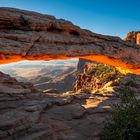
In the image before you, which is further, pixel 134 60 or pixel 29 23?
pixel 134 60

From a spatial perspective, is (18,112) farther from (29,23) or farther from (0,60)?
(29,23)

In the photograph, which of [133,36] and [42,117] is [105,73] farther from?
[42,117]

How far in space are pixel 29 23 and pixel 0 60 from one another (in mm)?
3555

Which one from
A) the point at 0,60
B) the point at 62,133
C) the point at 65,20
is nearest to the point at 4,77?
the point at 0,60

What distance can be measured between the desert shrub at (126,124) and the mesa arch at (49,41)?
6685 mm

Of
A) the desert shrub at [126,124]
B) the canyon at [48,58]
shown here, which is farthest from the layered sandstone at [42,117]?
the desert shrub at [126,124]

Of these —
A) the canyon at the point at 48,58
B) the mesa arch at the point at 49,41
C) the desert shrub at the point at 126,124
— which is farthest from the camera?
the mesa arch at the point at 49,41

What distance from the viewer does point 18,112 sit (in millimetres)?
15172

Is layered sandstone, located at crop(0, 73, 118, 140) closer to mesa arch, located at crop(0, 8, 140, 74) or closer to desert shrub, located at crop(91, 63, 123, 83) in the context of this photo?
mesa arch, located at crop(0, 8, 140, 74)

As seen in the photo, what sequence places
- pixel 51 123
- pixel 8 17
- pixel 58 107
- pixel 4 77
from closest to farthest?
1. pixel 51 123
2. pixel 8 17
3. pixel 58 107
4. pixel 4 77

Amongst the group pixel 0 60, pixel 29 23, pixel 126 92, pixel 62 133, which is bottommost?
pixel 62 133

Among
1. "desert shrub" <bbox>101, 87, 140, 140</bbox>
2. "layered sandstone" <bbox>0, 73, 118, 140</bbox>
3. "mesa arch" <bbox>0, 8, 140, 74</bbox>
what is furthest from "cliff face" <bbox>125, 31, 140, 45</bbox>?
"desert shrub" <bbox>101, 87, 140, 140</bbox>

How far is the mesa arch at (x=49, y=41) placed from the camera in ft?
55.9

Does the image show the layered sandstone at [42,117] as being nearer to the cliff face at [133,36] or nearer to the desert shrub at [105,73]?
the desert shrub at [105,73]
